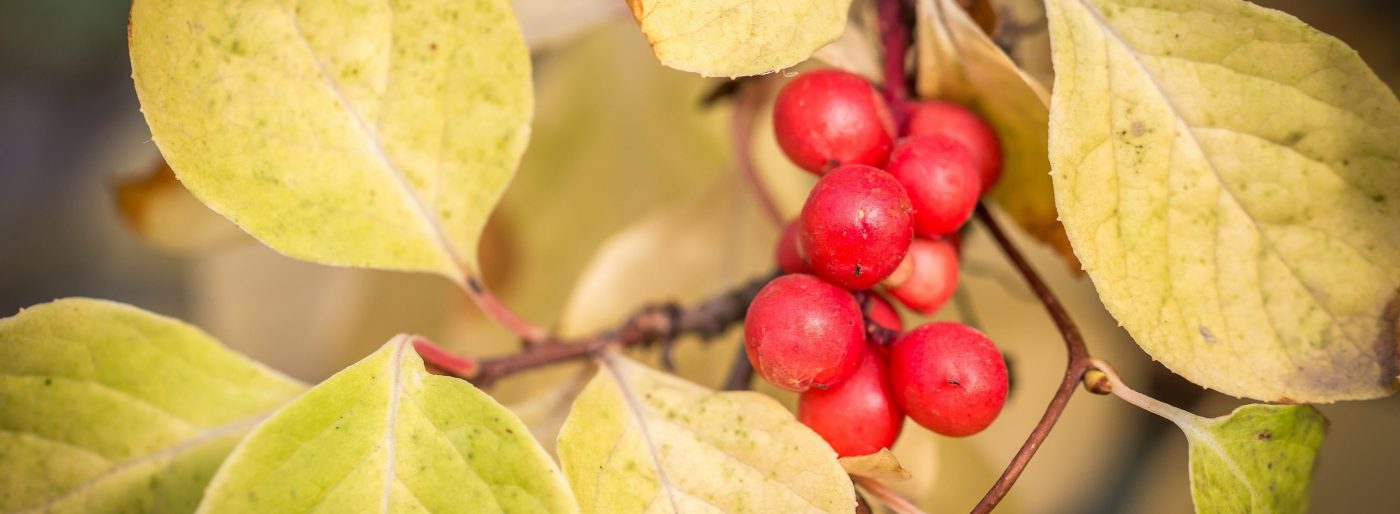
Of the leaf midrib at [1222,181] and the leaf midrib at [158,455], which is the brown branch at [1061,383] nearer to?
the leaf midrib at [1222,181]

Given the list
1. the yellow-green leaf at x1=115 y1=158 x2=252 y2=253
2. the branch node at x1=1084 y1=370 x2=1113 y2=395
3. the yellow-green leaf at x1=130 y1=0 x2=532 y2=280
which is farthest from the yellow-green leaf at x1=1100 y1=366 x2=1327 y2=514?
the yellow-green leaf at x1=115 y1=158 x2=252 y2=253

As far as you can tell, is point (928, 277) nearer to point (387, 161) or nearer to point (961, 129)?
point (961, 129)

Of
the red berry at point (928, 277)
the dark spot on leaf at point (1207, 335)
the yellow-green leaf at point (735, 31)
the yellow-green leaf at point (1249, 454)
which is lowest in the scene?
the yellow-green leaf at point (1249, 454)

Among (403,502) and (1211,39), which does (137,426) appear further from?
(1211,39)

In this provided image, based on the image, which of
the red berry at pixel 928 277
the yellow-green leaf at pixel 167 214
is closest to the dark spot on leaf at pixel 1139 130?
the red berry at pixel 928 277

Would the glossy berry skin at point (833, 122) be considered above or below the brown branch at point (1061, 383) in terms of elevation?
above

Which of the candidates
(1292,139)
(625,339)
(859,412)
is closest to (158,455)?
(625,339)

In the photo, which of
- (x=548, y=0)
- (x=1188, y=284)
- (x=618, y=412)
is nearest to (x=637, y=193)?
(x=548, y=0)
